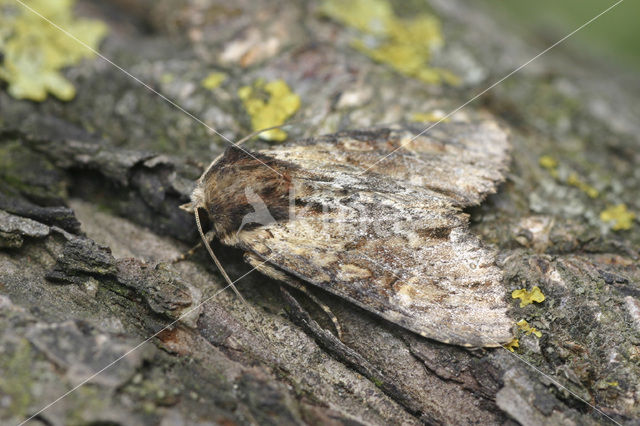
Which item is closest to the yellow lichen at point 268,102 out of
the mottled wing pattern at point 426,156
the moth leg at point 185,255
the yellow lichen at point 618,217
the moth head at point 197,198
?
the mottled wing pattern at point 426,156

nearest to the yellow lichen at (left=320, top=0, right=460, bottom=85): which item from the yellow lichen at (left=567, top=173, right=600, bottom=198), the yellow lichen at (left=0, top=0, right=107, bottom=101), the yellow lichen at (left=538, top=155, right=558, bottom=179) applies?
the yellow lichen at (left=538, top=155, right=558, bottom=179)

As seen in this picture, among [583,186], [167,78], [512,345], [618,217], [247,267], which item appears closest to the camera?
[512,345]

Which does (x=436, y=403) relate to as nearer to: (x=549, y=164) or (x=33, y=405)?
(x=33, y=405)

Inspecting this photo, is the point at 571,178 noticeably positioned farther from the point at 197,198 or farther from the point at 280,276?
the point at 197,198

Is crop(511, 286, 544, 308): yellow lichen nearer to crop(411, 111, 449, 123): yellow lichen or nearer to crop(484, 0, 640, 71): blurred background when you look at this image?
crop(411, 111, 449, 123): yellow lichen

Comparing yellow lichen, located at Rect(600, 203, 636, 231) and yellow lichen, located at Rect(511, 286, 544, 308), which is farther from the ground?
yellow lichen, located at Rect(600, 203, 636, 231)

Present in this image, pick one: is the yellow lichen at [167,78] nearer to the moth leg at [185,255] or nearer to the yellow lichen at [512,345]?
the moth leg at [185,255]

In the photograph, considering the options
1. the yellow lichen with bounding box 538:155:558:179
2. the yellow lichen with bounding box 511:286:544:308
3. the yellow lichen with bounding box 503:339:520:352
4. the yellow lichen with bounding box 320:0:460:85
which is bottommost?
the yellow lichen with bounding box 503:339:520:352

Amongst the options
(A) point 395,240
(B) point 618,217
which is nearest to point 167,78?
(A) point 395,240
